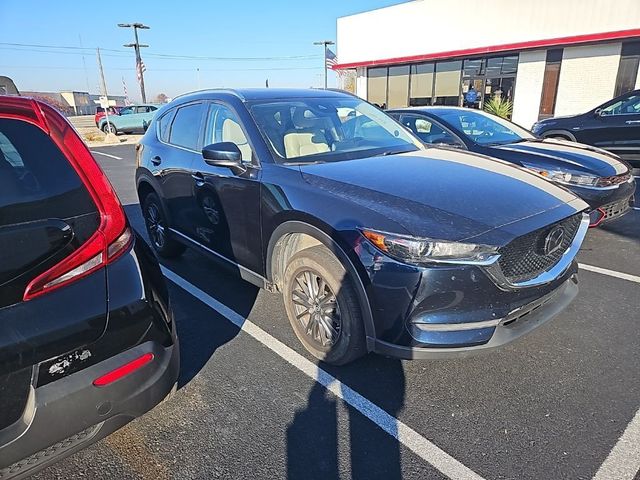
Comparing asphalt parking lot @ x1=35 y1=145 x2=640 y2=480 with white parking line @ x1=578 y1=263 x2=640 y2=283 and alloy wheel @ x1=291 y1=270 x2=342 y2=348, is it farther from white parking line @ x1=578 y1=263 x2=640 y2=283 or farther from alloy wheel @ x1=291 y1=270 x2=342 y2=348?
white parking line @ x1=578 y1=263 x2=640 y2=283

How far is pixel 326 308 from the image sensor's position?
277cm

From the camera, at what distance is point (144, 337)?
1.86 meters

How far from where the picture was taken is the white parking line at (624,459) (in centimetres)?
201

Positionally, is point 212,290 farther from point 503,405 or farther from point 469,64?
point 469,64

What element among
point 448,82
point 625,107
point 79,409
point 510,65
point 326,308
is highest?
point 510,65

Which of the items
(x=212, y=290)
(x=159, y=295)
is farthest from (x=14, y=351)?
(x=212, y=290)

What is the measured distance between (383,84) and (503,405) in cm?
2267

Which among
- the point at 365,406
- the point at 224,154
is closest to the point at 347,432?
the point at 365,406

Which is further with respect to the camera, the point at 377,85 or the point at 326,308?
the point at 377,85

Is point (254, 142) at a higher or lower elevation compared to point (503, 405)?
higher

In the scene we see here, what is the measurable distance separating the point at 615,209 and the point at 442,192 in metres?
3.30

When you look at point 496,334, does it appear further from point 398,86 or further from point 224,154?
point 398,86

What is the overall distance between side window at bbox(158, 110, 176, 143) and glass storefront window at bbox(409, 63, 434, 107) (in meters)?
18.1

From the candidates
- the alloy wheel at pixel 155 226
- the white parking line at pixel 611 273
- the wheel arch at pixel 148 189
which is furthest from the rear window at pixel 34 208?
the white parking line at pixel 611 273
